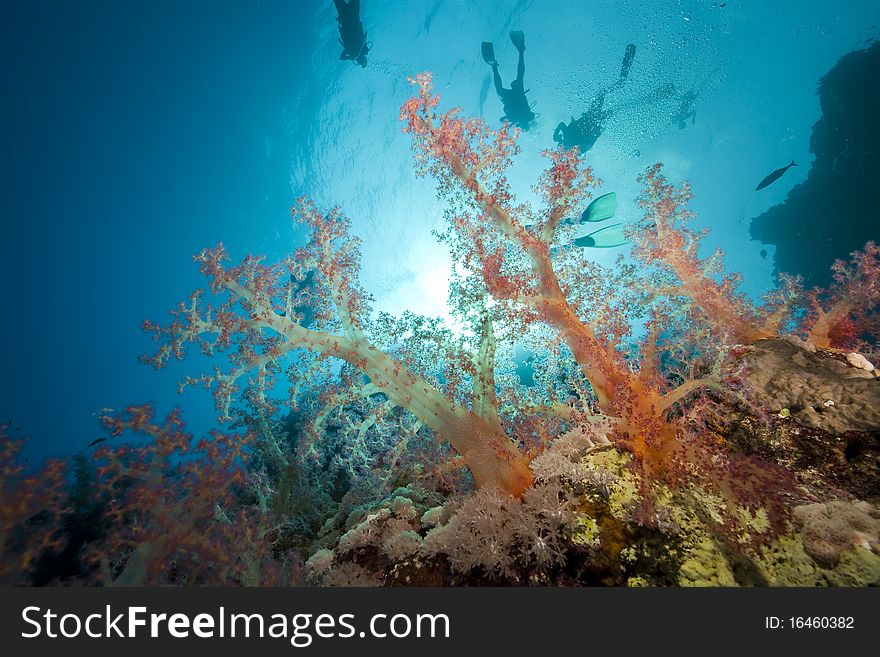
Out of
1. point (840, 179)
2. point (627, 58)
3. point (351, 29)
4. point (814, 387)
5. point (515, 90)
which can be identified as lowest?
point (814, 387)

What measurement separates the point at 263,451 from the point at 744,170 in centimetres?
6147

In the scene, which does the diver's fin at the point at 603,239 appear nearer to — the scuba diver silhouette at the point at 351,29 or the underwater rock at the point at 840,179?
the underwater rock at the point at 840,179

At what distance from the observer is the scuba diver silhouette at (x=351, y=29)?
19047 millimetres

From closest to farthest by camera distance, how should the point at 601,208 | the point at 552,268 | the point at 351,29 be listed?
the point at 552,268 < the point at 601,208 < the point at 351,29

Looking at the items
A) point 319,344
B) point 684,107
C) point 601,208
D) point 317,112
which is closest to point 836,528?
point 319,344

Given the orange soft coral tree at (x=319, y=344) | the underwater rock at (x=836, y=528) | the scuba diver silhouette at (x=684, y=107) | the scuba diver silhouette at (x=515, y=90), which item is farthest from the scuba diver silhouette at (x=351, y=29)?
the scuba diver silhouette at (x=684, y=107)

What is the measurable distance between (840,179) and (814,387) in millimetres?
24216

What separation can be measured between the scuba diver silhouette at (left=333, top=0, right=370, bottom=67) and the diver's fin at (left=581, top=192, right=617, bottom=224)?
18513 millimetres

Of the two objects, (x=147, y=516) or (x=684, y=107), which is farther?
(x=684, y=107)

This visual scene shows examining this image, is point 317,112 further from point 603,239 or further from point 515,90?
point 603,239

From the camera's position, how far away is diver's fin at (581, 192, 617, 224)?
11312mm

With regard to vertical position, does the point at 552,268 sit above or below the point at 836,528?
above

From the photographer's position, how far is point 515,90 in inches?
786

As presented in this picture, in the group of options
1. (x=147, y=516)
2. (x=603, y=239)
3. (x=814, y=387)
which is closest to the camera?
(x=147, y=516)
